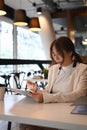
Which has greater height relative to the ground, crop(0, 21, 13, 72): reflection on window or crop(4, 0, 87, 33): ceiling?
crop(4, 0, 87, 33): ceiling

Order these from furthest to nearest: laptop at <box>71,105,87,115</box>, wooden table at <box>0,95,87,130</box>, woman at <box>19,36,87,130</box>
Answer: woman at <box>19,36,87,130</box> → laptop at <box>71,105,87,115</box> → wooden table at <box>0,95,87,130</box>

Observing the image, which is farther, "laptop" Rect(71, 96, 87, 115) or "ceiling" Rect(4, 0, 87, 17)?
"ceiling" Rect(4, 0, 87, 17)

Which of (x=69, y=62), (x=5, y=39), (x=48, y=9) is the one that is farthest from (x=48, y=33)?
(x=69, y=62)

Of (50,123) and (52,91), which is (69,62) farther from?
(50,123)

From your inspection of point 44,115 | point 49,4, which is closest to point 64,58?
point 44,115

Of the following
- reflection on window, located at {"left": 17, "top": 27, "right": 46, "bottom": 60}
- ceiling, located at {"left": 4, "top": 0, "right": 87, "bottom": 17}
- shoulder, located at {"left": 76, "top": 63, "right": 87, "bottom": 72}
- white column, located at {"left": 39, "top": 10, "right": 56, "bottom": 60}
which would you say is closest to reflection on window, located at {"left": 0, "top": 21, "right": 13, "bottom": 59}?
reflection on window, located at {"left": 17, "top": 27, "right": 46, "bottom": 60}

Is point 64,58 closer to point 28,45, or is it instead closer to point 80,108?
point 80,108

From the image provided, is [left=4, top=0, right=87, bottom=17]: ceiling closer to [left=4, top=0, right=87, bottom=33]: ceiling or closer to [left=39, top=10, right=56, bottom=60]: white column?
[left=4, top=0, right=87, bottom=33]: ceiling

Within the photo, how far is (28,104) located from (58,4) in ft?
23.5

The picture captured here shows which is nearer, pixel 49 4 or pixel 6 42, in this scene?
pixel 49 4

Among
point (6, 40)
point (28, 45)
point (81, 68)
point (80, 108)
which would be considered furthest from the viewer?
point (28, 45)

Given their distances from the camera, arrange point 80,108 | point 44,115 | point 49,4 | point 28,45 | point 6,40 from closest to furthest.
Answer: point 44,115, point 80,108, point 49,4, point 6,40, point 28,45

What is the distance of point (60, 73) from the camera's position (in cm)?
181

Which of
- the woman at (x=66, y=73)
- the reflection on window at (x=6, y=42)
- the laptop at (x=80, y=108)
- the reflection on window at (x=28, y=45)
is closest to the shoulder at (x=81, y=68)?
the woman at (x=66, y=73)
